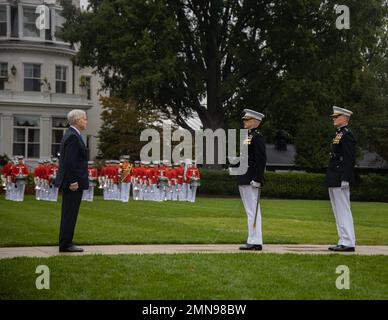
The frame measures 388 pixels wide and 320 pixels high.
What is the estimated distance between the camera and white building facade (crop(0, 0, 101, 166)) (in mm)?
47750

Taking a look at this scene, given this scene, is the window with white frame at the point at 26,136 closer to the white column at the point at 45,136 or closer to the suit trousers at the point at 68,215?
the white column at the point at 45,136

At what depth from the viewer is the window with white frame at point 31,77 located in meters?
49.4

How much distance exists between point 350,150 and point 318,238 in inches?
117

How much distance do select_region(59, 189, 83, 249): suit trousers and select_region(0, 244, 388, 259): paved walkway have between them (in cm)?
23

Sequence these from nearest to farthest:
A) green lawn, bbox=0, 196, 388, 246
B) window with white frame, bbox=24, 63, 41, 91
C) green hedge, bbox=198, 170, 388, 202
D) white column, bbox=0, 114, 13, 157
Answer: green lawn, bbox=0, 196, 388, 246 → green hedge, bbox=198, 170, 388, 202 → white column, bbox=0, 114, 13, 157 → window with white frame, bbox=24, 63, 41, 91

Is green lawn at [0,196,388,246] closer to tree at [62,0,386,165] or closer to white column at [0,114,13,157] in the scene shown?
tree at [62,0,386,165]

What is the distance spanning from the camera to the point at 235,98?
1612 inches

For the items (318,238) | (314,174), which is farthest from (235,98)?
(318,238)

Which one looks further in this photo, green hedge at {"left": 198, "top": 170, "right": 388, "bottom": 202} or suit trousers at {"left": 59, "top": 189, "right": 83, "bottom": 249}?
green hedge at {"left": 198, "top": 170, "right": 388, "bottom": 202}

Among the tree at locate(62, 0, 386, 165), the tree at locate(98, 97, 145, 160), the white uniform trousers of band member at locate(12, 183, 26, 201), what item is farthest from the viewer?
the tree at locate(98, 97, 145, 160)

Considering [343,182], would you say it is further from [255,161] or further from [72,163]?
[72,163]

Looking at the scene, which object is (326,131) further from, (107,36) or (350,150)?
(350,150)

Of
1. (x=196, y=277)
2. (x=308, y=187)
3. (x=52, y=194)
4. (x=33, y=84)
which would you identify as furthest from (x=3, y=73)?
(x=196, y=277)

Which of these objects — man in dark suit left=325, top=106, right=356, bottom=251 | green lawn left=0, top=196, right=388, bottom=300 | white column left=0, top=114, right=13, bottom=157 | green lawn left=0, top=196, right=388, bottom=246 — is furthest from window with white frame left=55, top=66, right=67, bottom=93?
man in dark suit left=325, top=106, right=356, bottom=251
